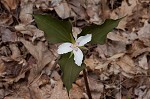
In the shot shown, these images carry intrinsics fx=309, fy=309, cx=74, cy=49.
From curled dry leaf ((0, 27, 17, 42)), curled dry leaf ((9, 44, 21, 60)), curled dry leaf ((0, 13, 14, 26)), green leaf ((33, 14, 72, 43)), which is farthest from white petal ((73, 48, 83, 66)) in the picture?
curled dry leaf ((0, 13, 14, 26))

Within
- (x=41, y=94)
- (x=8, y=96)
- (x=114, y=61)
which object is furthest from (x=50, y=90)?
(x=114, y=61)

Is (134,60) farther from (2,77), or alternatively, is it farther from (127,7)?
(2,77)

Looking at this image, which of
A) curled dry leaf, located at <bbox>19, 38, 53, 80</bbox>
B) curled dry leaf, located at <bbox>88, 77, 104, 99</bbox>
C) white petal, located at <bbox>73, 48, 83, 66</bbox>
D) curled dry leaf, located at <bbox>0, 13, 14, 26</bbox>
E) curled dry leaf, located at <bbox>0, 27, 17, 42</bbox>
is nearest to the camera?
white petal, located at <bbox>73, 48, 83, 66</bbox>

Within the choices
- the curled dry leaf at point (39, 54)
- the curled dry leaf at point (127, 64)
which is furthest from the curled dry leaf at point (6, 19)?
the curled dry leaf at point (127, 64)

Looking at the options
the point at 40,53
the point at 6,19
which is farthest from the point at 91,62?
the point at 6,19

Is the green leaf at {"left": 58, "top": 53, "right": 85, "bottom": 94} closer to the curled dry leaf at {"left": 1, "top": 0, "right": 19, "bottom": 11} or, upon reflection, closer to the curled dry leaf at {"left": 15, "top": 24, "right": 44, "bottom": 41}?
the curled dry leaf at {"left": 15, "top": 24, "right": 44, "bottom": 41}

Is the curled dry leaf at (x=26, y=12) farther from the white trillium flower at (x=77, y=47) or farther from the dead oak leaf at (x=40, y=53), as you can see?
the white trillium flower at (x=77, y=47)
